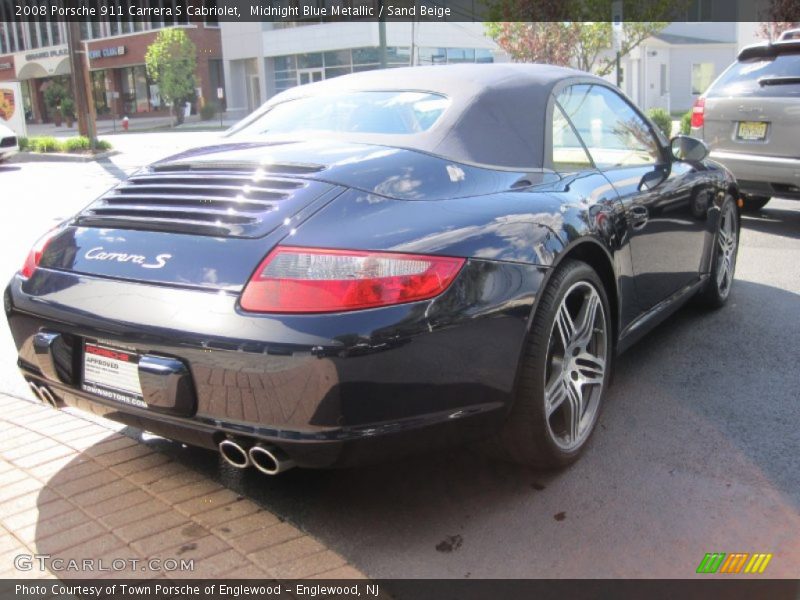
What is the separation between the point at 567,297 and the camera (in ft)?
9.83

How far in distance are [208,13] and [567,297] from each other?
52.9m

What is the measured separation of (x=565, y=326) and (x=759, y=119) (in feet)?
18.2

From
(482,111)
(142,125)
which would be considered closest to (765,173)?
(482,111)

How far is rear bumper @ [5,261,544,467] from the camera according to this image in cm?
224

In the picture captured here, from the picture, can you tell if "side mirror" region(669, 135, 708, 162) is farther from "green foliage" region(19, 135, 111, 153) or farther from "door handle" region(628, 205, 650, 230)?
"green foliage" region(19, 135, 111, 153)

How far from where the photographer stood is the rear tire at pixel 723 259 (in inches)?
190

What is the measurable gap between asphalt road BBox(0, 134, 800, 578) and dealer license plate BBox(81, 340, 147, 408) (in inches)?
24.3

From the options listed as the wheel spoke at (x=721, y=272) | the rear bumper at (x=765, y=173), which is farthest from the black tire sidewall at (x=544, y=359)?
the rear bumper at (x=765, y=173)

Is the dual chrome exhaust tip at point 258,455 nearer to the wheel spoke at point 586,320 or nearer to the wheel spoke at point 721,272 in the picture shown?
the wheel spoke at point 586,320

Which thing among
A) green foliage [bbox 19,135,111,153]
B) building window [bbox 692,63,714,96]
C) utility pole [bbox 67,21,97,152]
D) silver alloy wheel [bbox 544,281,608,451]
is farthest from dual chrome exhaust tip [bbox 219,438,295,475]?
building window [bbox 692,63,714,96]

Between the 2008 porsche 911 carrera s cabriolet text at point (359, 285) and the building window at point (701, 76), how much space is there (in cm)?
4318

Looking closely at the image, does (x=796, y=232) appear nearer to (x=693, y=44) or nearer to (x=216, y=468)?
(x=216, y=468)

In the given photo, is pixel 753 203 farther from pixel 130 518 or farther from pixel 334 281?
pixel 130 518

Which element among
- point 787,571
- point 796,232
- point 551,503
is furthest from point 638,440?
point 796,232
